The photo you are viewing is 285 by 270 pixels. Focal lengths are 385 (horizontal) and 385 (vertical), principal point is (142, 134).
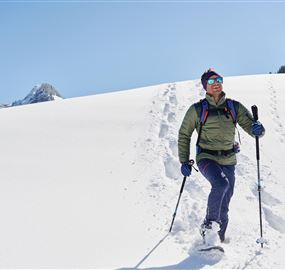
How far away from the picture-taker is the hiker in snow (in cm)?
489

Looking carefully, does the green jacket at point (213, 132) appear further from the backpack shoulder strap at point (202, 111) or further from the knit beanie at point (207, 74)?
the knit beanie at point (207, 74)

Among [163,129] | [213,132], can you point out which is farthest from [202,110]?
[163,129]

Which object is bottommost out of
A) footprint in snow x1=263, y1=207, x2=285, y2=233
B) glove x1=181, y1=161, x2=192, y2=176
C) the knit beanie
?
footprint in snow x1=263, y1=207, x2=285, y2=233

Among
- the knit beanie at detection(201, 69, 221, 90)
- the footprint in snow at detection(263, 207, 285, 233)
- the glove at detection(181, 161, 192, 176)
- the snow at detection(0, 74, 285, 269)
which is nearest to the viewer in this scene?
the snow at detection(0, 74, 285, 269)

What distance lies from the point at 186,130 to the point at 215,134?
1.25 ft

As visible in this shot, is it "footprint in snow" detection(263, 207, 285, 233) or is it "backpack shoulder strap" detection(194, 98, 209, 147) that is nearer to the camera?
"backpack shoulder strap" detection(194, 98, 209, 147)

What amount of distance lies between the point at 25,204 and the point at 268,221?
147 inches

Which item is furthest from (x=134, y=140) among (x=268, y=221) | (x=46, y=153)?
(x=268, y=221)

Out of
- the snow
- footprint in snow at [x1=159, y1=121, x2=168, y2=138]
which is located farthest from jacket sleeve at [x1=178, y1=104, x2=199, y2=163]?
footprint in snow at [x1=159, y1=121, x2=168, y2=138]

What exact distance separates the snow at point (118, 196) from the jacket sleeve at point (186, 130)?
1.05 m

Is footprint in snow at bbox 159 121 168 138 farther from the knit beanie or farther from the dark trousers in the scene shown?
the dark trousers

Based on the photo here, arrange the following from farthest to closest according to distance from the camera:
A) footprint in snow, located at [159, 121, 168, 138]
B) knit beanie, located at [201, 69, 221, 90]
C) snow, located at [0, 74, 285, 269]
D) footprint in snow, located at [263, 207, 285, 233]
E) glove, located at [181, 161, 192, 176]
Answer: footprint in snow, located at [159, 121, 168, 138]
footprint in snow, located at [263, 207, 285, 233]
knit beanie, located at [201, 69, 221, 90]
glove, located at [181, 161, 192, 176]
snow, located at [0, 74, 285, 269]

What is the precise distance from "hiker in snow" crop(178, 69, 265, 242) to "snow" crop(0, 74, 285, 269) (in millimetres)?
589

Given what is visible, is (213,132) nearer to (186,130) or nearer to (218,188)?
(186,130)
